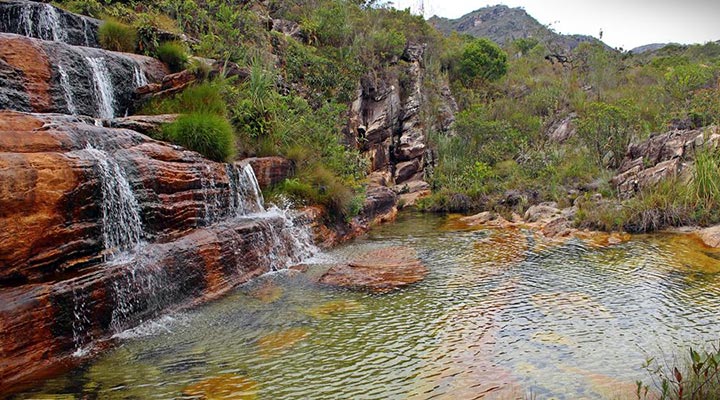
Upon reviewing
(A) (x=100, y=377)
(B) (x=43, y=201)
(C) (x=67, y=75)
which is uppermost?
(C) (x=67, y=75)

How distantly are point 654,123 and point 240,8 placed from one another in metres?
21.6

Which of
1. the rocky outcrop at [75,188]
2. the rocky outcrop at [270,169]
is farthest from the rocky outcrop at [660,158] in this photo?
the rocky outcrop at [75,188]

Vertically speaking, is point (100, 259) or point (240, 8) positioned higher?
point (240, 8)

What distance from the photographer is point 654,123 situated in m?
23.5

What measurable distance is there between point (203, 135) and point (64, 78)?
3.22 meters

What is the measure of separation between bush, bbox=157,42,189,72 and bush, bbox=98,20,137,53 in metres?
0.83

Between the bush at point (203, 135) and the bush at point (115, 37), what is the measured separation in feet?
15.8

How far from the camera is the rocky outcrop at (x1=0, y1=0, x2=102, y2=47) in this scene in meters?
11.0

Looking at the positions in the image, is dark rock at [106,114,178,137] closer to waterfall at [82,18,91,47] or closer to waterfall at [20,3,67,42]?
Answer: waterfall at [20,3,67,42]

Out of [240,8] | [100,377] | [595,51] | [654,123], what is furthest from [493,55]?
[100,377]

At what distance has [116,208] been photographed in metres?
6.93

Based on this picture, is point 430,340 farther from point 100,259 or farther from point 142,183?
point 142,183

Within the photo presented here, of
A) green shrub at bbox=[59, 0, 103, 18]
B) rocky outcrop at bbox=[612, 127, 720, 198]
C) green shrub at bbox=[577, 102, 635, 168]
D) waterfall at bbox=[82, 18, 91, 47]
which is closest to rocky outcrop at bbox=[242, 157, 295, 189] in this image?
waterfall at bbox=[82, 18, 91, 47]

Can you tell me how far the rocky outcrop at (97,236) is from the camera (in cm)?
541
